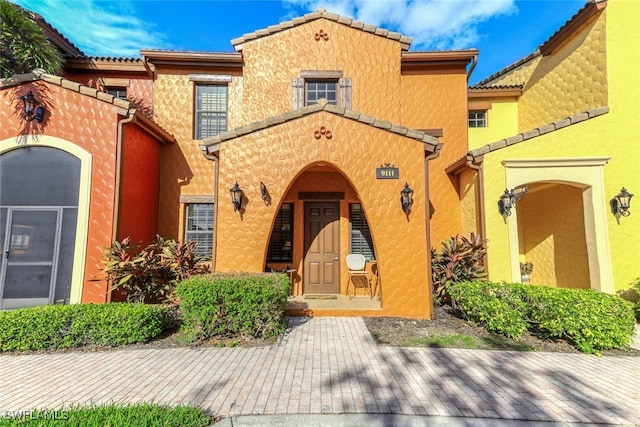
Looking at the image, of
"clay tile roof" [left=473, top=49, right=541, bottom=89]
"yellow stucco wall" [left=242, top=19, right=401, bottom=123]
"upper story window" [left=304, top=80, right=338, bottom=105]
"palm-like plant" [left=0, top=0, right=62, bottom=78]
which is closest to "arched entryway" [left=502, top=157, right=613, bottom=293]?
"yellow stucco wall" [left=242, top=19, right=401, bottom=123]

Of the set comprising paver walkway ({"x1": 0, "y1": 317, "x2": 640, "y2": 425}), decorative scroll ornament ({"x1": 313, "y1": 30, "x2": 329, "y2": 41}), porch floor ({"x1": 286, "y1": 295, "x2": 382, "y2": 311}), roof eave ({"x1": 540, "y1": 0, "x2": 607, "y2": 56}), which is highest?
decorative scroll ornament ({"x1": 313, "y1": 30, "x2": 329, "y2": 41})

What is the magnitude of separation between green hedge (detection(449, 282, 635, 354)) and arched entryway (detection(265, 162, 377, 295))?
11.0 ft

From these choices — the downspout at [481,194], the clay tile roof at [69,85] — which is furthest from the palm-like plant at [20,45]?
the downspout at [481,194]

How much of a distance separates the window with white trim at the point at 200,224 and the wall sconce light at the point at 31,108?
12.7 ft

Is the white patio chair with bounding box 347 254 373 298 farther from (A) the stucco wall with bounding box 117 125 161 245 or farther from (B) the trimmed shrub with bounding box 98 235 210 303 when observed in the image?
(A) the stucco wall with bounding box 117 125 161 245

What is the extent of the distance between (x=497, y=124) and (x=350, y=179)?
700cm

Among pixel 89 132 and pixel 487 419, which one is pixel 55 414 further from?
pixel 89 132

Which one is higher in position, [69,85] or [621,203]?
[69,85]

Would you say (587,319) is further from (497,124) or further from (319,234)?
(497,124)

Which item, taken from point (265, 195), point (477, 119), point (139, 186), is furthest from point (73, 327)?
point (477, 119)

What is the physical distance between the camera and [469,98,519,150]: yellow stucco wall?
981 centimetres

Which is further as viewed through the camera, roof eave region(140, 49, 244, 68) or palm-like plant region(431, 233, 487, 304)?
roof eave region(140, 49, 244, 68)

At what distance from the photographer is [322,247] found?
28.2ft

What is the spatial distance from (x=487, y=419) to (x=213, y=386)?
127 inches
